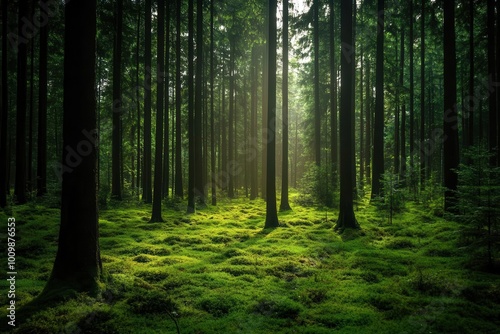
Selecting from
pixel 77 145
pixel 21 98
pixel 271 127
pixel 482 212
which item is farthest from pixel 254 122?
pixel 77 145

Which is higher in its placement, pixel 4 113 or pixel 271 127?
pixel 4 113

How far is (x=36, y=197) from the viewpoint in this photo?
18266 millimetres

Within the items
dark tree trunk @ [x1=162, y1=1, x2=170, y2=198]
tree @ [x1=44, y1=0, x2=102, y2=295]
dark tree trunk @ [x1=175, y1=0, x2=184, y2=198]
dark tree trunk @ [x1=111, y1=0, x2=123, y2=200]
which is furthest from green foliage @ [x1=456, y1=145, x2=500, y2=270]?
dark tree trunk @ [x1=111, y1=0, x2=123, y2=200]

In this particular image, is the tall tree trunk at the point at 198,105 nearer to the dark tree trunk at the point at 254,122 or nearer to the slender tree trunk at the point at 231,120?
the slender tree trunk at the point at 231,120

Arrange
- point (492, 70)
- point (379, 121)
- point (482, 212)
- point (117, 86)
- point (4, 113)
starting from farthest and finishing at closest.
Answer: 1. point (117, 86)
2. point (379, 121)
3. point (492, 70)
4. point (4, 113)
5. point (482, 212)

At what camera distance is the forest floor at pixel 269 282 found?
5430 millimetres

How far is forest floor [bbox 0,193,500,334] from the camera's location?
17.8 ft

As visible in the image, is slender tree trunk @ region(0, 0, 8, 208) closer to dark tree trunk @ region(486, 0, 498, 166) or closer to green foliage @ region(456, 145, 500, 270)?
green foliage @ region(456, 145, 500, 270)

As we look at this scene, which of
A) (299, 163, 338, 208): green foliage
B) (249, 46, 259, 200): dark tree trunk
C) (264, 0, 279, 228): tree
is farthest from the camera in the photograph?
(249, 46, 259, 200): dark tree trunk

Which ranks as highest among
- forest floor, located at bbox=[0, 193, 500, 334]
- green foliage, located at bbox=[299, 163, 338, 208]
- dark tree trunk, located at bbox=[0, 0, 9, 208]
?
dark tree trunk, located at bbox=[0, 0, 9, 208]

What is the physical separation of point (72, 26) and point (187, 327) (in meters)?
6.37

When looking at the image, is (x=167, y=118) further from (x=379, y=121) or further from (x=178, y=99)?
(x=379, y=121)

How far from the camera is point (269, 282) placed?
7668 mm

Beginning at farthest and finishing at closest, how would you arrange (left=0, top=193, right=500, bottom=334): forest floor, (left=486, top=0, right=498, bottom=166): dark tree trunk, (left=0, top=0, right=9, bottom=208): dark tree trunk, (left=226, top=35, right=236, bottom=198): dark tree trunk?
(left=226, top=35, right=236, bottom=198): dark tree trunk, (left=486, top=0, right=498, bottom=166): dark tree trunk, (left=0, top=0, right=9, bottom=208): dark tree trunk, (left=0, top=193, right=500, bottom=334): forest floor
